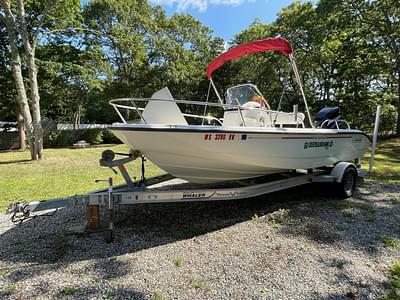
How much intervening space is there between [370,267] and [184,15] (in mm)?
23858

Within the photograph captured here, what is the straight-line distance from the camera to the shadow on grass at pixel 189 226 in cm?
304

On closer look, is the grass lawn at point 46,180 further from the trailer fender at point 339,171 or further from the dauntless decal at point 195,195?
the trailer fender at point 339,171

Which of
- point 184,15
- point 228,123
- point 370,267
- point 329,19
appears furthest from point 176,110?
point 184,15

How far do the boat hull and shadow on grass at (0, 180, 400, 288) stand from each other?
0.65 metres

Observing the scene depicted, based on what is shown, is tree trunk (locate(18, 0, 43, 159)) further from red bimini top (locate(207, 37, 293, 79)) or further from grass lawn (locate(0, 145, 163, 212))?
red bimini top (locate(207, 37, 293, 79))

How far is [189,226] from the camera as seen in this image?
153 inches

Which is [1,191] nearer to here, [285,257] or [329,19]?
[285,257]

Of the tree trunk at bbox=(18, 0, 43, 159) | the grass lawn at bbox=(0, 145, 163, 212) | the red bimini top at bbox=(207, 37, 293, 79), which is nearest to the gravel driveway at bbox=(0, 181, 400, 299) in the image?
Result: the grass lawn at bbox=(0, 145, 163, 212)

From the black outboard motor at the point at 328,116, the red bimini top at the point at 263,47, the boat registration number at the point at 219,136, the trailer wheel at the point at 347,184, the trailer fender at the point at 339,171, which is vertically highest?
the red bimini top at the point at 263,47

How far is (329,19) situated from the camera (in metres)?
15.9

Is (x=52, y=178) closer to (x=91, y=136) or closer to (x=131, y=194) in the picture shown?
(x=131, y=194)

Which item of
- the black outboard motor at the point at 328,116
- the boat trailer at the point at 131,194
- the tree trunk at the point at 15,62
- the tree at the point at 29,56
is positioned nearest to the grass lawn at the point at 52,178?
the tree at the point at 29,56

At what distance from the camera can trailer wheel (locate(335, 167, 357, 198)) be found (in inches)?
191

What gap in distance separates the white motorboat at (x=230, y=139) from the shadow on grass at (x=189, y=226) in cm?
65
